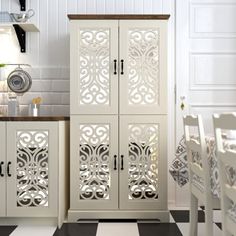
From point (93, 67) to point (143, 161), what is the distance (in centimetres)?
85

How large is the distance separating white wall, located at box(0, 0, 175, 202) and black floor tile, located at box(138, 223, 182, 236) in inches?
25.4

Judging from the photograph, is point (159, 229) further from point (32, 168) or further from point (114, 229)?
point (32, 168)

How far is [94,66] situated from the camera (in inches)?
120

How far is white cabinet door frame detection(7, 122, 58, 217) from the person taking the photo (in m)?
2.85

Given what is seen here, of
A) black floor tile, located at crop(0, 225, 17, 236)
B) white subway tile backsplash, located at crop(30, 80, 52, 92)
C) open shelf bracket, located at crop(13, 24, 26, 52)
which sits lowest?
black floor tile, located at crop(0, 225, 17, 236)

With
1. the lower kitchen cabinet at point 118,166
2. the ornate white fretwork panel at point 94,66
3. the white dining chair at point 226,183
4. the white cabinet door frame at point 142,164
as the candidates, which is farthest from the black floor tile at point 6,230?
the white dining chair at point 226,183

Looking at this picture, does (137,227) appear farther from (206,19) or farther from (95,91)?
(206,19)

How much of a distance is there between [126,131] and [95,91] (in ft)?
1.33

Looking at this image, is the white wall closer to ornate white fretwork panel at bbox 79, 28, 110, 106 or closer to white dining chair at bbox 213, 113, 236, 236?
ornate white fretwork panel at bbox 79, 28, 110, 106

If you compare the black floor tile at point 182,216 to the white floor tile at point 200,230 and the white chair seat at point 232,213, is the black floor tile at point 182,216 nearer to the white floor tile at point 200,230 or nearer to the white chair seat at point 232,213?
the white floor tile at point 200,230

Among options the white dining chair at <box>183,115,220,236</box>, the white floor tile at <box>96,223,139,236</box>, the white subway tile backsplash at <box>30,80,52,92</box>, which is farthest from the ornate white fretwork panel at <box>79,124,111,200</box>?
the white dining chair at <box>183,115,220,236</box>

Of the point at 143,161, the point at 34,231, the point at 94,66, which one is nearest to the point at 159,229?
the point at 143,161

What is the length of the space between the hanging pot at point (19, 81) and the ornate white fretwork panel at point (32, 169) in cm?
66

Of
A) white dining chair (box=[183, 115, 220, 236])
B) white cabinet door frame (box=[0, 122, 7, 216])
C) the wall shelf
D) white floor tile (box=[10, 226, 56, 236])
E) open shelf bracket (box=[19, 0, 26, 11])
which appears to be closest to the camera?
white dining chair (box=[183, 115, 220, 236])
